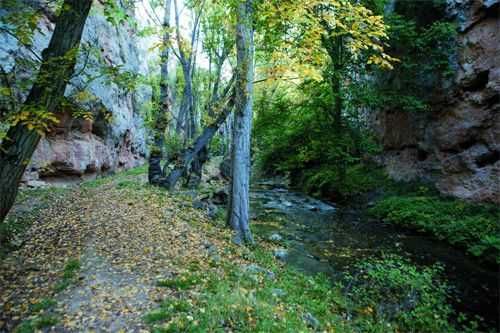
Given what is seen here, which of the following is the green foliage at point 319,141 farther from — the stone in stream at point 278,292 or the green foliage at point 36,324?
the green foliage at point 36,324

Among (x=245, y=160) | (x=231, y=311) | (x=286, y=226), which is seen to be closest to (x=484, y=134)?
(x=286, y=226)

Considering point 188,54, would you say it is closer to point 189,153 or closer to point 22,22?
point 189,153

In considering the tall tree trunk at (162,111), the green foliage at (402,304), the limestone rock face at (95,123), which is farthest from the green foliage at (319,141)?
the green foliage at (402,304)

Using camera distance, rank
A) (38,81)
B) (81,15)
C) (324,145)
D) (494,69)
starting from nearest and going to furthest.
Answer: (38,81)
(81,15)
(494,69)
(324,145)

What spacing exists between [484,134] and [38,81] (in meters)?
14.7

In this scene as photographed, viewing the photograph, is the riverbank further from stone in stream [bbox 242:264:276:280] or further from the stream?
the stream

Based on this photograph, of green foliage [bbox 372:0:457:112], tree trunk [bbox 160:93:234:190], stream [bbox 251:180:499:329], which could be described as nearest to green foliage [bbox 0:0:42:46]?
stream [bbox 251:180:499:329]

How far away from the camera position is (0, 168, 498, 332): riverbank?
13.9 ft

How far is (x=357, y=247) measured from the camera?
9820mm

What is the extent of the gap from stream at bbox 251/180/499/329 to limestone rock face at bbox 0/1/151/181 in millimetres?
6722

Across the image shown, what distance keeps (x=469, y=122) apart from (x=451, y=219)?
181 inches

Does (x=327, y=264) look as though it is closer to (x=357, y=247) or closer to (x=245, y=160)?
(x=357, y=247)

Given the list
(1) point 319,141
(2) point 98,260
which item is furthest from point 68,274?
(1) point 319,141

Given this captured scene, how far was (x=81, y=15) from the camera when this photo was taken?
4.34m
